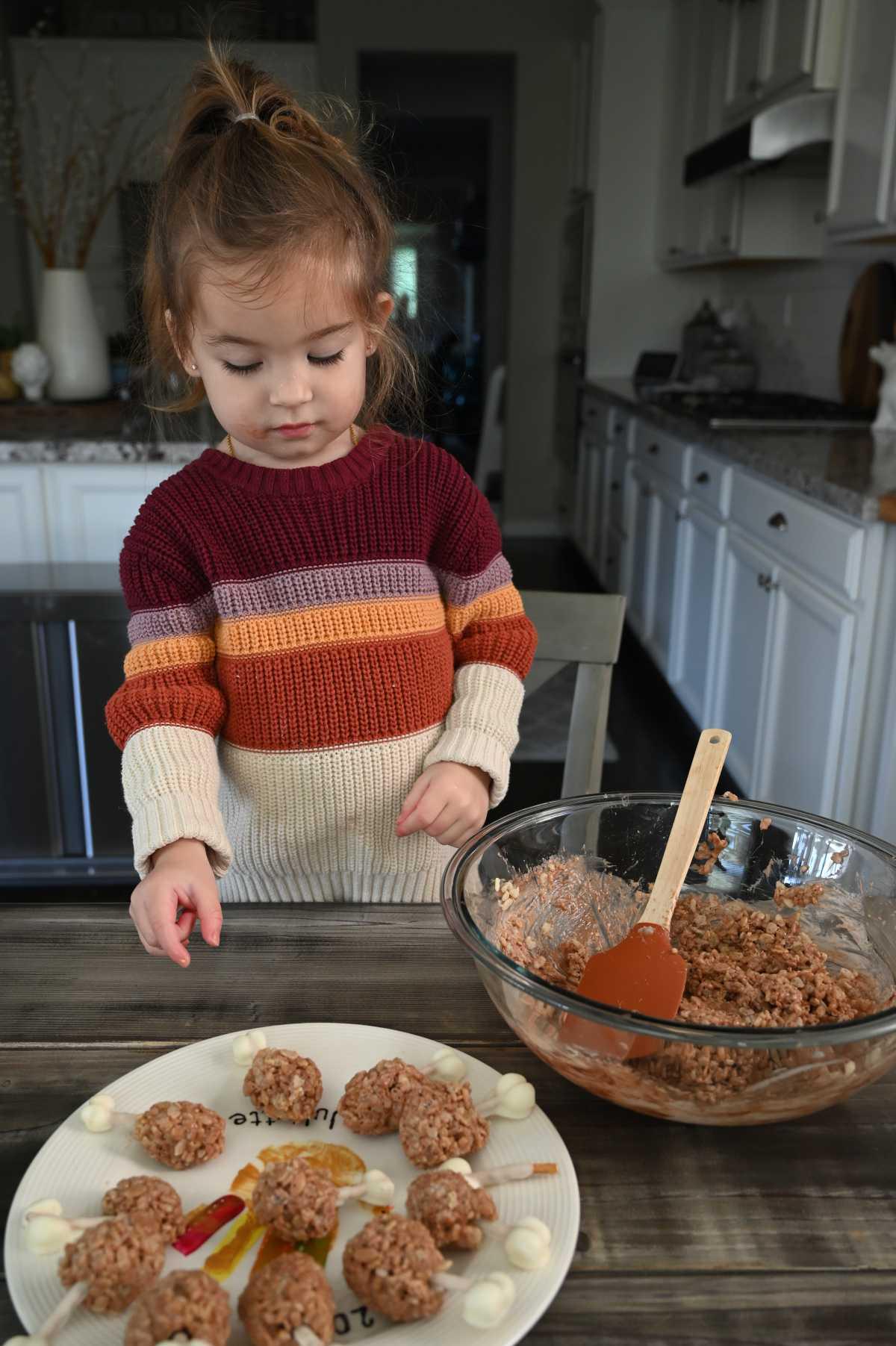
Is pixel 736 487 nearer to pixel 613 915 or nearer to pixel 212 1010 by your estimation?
pixel 613 915

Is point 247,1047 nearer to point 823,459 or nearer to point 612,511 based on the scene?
point 823,459

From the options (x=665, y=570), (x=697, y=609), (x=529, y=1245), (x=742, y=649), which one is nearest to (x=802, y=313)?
(x=665, y=570)

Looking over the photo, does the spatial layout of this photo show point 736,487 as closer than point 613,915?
No

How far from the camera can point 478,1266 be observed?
17.8 inches

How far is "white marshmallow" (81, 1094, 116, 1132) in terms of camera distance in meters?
0.52

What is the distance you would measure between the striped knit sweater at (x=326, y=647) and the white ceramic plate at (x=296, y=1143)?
30cm

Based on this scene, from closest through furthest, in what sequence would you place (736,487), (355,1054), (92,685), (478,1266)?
(478,1266)
(355,1054)
(92,685)
(736,487)

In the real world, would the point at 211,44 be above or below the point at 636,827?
above

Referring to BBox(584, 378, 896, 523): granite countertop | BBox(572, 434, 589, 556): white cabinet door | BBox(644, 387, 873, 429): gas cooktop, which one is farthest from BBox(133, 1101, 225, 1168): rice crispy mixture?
BBox(572, 434, 589, 556): white cabinet door

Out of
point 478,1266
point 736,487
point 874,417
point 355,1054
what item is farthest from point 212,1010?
point 874,417

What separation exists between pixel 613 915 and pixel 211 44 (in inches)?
27.1

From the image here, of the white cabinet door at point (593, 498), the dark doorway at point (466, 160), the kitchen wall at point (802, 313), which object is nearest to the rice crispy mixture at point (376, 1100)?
the kitchen wall at point (802, 313)

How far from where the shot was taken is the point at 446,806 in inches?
32.7

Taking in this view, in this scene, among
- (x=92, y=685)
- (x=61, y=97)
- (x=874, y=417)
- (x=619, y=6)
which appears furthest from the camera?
(x=61, y=97)
